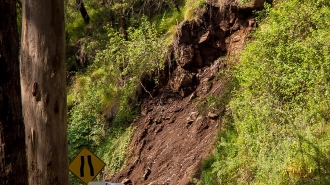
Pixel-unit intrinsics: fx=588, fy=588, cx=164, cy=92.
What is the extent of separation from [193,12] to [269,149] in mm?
8109

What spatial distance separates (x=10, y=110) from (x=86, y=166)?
5.38m

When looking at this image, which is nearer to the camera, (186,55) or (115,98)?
(186,55)

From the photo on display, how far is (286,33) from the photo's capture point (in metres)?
12.8

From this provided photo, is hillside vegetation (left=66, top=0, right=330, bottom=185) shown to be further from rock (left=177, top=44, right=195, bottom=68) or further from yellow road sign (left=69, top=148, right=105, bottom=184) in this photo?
yellow road sign (left=69, top=148, right=105, bottom=184)

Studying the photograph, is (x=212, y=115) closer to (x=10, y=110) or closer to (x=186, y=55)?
(x=186, y=55)

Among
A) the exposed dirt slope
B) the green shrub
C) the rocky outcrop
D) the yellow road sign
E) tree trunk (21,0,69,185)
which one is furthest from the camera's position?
the green shrub

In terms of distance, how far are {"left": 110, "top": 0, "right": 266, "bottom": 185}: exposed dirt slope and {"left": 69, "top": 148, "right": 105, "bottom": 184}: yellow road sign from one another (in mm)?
3334

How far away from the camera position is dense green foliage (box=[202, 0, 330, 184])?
9583mm

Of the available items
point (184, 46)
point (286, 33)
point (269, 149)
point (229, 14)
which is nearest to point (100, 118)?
point (184, 46)

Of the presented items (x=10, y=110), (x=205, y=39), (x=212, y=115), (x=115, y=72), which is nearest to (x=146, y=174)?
(x=212, y=115)

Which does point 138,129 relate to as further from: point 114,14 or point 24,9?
point 24,9

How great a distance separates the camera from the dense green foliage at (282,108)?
31.4 ft

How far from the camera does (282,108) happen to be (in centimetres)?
1104

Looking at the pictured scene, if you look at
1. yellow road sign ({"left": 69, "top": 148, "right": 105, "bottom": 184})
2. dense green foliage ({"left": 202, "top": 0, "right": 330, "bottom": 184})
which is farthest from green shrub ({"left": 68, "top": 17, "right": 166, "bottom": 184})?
yellow road sign ({"left": 69, "top": 148, "right": 105, "bottom": 184})
